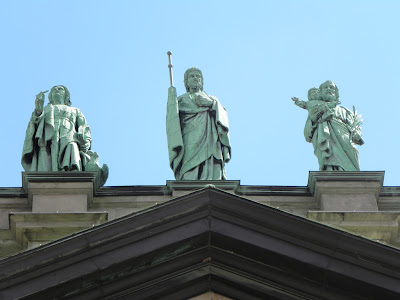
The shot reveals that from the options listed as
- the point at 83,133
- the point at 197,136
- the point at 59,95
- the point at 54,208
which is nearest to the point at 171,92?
the point at 197,136

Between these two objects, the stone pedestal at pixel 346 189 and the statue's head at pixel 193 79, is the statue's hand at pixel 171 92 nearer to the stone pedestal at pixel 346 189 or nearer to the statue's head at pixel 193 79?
the statue's head at pixel 193 79

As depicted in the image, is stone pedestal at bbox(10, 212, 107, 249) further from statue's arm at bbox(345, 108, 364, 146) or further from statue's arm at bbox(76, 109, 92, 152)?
statue's arm at bbox(345, 108, 364, 146)

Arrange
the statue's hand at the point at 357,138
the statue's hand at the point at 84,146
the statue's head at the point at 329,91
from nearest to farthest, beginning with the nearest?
the statue's hand at the point at 84,146, the statue's hand at the point at 357,138, the statue's head at the point at 329,91

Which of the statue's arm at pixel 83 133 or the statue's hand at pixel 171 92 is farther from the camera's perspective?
the statue's hand at pixel 171 92

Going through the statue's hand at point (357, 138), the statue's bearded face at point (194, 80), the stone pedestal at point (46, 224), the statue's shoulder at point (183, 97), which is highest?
the statue's bearded face at point (194, 80)

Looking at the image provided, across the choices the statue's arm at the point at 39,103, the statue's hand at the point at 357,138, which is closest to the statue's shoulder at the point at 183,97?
the statue's arm at the point at 39,103

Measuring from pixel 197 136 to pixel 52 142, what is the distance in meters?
2.57

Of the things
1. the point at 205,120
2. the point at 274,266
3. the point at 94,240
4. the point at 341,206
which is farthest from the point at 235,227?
the point at 205,120

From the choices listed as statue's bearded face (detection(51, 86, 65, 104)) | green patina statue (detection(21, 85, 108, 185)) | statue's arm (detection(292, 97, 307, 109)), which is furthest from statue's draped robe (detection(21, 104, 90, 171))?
statue's arm (detection(292, 97, 307, 109))

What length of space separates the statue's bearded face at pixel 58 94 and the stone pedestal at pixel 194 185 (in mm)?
3561

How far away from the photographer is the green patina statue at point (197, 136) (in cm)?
2259

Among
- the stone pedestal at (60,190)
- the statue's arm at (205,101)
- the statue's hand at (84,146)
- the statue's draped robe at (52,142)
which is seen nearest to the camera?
the stone pedestal at (60,190)

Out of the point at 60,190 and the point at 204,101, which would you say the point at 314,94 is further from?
the point at 60,190

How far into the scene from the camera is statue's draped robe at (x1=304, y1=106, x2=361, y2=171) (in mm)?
22734
